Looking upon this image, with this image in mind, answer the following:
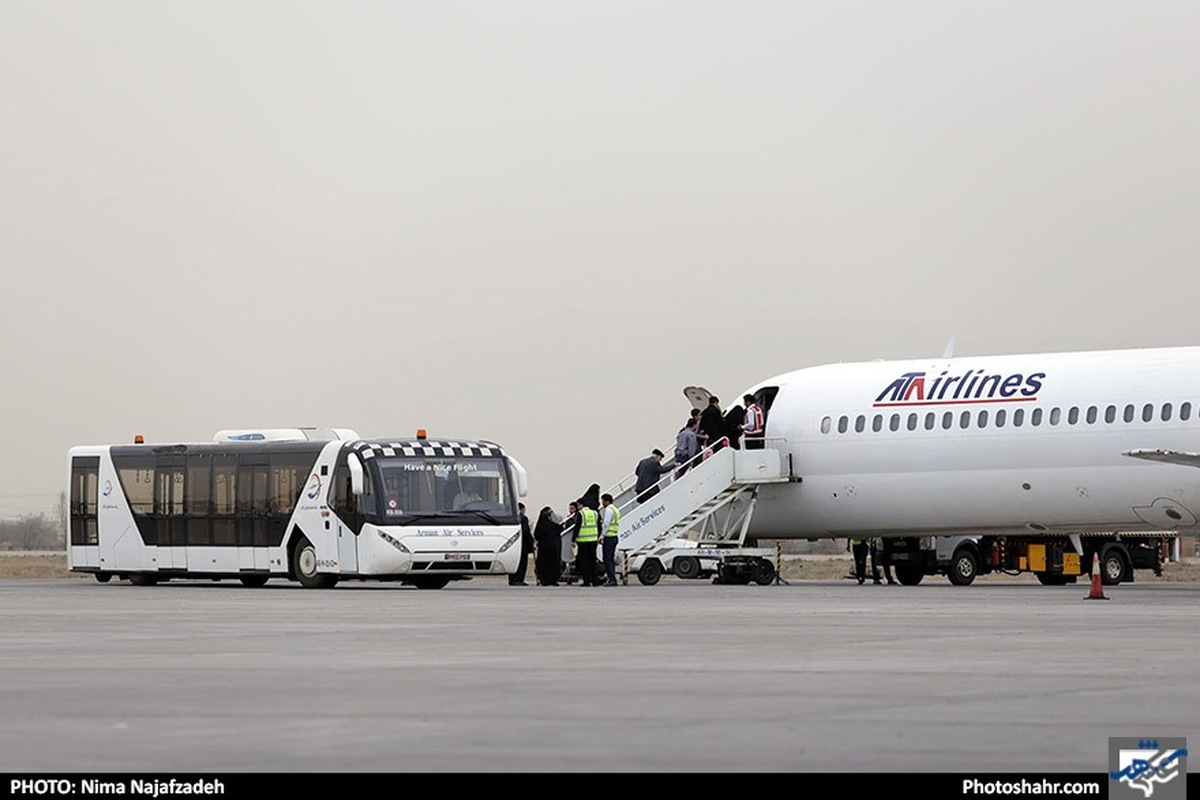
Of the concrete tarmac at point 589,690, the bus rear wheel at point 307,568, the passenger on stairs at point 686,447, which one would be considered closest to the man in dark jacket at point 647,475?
the passenger on stairs at point 686,447

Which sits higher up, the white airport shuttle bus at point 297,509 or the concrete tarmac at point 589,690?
the white airport shuttle bus at point 297,509

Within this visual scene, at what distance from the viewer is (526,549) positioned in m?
44.8

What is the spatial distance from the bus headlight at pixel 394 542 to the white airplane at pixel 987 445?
10164mm

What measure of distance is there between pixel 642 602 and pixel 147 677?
57.1 feet

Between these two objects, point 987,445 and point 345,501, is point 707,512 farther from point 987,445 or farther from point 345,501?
point 345,501

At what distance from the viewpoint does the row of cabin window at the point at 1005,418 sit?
40.8m

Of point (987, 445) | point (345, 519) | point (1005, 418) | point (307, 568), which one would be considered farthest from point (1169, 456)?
point (307, 568)

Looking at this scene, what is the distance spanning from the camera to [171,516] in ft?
144

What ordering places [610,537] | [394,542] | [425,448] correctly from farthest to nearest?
[610,537], [425,448], [394,542]

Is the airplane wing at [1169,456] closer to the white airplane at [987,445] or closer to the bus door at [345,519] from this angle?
the white airplane at [987,445]

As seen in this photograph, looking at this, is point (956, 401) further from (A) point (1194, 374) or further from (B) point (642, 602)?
(B) point (642, 602)

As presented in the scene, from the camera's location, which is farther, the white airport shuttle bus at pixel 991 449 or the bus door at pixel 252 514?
the bus door at pixel 252 514

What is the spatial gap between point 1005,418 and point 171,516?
52.5 ft

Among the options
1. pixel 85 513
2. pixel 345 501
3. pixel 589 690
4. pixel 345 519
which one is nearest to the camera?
pixel 589 690
